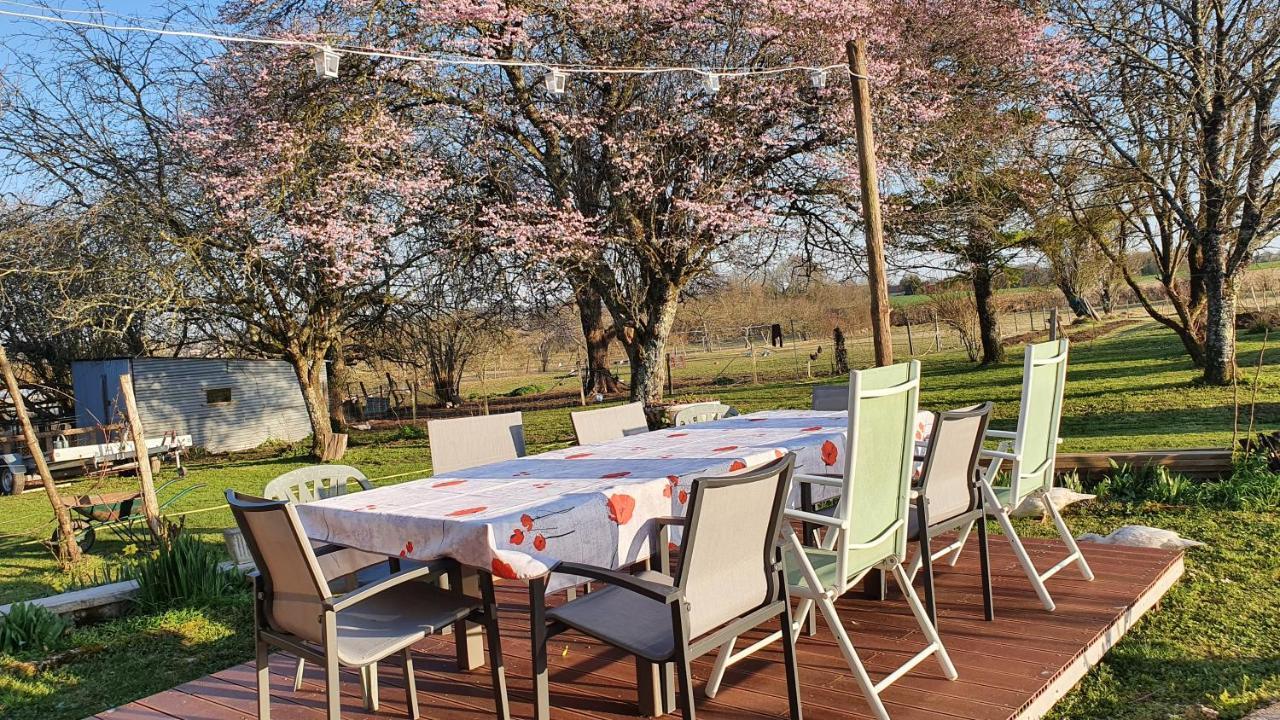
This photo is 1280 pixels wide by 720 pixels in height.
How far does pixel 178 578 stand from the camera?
190 inches

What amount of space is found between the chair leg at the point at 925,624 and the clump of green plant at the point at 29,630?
3915 millimetres

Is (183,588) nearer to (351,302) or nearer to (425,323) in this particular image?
(351,302)

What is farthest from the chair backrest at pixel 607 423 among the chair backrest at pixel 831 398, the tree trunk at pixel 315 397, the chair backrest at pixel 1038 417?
the tree trunk at pixel 315 397

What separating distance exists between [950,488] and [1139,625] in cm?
107

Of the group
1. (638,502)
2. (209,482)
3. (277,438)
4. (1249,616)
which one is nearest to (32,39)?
(209,482)

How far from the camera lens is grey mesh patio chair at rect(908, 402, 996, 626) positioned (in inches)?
124

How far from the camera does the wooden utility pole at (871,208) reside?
22.8 feet

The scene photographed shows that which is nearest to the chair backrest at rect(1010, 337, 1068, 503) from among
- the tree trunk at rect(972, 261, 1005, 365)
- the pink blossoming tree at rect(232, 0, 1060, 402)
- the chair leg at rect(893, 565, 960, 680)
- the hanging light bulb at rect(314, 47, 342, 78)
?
the chair leg at rect(893, 565, 960, 680)

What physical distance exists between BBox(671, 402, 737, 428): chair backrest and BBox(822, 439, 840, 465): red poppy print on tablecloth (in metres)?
1.76

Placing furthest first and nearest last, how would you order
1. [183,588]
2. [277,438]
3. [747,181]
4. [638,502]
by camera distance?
[277,438] → [747,181] → [183,588] → [638,502]

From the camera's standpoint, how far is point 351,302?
14023 mm

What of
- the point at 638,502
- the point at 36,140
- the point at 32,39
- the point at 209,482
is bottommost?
the point at 209,482

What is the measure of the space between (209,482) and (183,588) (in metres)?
9.03

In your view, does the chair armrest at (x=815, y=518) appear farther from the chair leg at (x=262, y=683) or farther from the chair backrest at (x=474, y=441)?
the chair backrest at (x=474, y=441)
